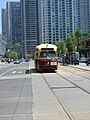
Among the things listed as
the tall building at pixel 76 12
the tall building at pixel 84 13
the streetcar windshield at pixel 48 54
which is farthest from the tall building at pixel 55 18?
the streetcar windshield at pixel 48 54

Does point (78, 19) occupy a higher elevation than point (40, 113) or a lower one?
higher

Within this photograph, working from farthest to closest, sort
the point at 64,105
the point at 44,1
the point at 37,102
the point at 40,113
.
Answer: the point at 44,1
the point at 37,102
the point at 64,105
the point at 40,113

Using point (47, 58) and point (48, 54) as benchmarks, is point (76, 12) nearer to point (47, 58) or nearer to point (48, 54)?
point (48, 54)

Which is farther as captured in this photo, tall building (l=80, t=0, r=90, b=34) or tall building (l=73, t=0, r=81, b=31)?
tall building (l=80, t=0, r=90, b=34)

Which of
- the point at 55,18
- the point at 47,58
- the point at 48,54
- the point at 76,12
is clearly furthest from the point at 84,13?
the point at 47,58

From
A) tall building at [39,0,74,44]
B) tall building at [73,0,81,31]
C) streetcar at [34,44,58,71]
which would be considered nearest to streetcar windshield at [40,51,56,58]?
streetcar at [34,44,58,71]

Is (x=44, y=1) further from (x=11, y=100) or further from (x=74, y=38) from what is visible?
(x=11, y=100)

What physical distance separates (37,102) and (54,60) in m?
24.6

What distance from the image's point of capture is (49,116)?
10.4 m

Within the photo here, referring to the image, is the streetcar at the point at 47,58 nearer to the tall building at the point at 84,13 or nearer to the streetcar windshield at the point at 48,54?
the streetcar windshield at the point at 48,54

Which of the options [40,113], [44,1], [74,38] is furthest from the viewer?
[44,1]

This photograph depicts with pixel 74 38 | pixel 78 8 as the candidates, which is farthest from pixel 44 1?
pixel 74 38

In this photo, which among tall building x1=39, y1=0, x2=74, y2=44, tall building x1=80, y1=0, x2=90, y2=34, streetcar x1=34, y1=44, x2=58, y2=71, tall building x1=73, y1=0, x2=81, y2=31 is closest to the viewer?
streetcar x1=34, y1=44, x2=58, y2=71

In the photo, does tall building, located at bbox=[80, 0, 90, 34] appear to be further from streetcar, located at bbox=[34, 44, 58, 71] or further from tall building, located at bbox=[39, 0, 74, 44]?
streetcar, located at bbox=[34, 44, 58, 71]
